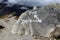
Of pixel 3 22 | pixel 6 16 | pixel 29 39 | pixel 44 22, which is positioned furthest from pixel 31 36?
pixel 6 16

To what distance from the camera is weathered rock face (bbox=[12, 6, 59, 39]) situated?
287cm

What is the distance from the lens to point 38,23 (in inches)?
115

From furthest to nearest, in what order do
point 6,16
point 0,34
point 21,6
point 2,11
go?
point 21,6, point 2,11, point 6,16, point 0,34

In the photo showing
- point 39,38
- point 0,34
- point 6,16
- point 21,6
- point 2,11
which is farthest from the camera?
point 21,6

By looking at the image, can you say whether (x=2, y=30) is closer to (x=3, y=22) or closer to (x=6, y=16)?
(x=3, y=22)

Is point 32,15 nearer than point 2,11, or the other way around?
point 32,15

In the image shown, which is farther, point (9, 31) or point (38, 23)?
point (9, 31)

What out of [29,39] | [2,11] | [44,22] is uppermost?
[2,11]

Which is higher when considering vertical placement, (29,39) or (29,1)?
(29,1)

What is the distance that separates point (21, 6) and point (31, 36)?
5.44 feet

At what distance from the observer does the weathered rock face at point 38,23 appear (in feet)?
9.40

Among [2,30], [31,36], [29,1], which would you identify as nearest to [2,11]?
[29,1]

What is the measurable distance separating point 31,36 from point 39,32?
12 centimetres

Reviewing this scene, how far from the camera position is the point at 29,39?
2852 millimetres
